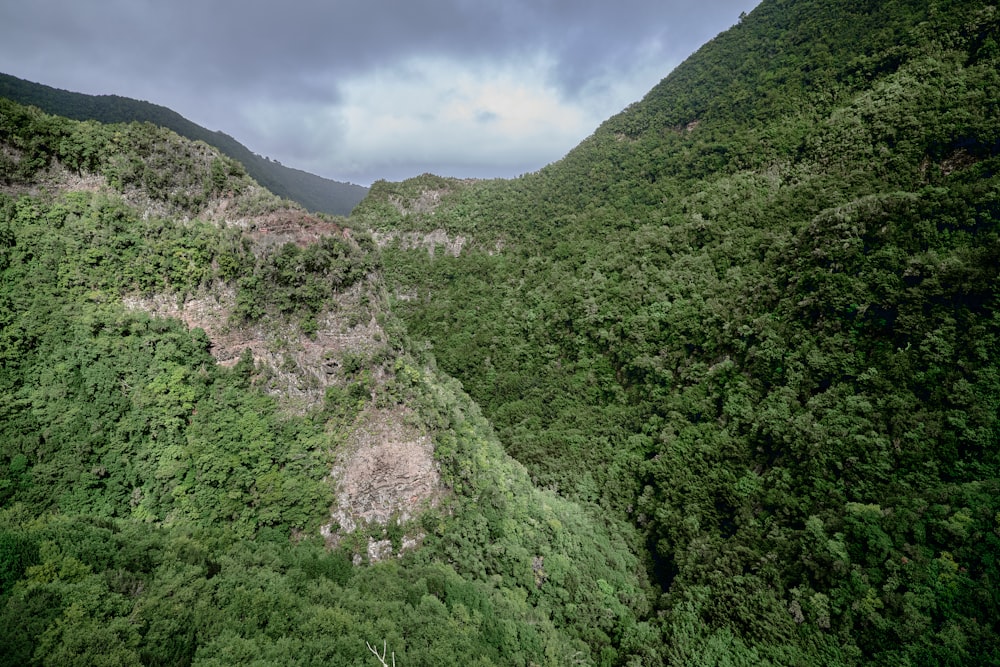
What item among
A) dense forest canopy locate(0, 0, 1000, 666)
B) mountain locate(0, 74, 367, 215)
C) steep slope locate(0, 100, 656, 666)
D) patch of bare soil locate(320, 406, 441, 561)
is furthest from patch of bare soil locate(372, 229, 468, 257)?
patch of bare soil locate(320, 406, 441, 561)

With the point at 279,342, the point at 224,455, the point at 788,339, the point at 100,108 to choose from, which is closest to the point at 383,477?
the point at 224,455

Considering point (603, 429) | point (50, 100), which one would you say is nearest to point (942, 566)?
point (603, 429)

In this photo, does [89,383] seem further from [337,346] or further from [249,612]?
[249,612]

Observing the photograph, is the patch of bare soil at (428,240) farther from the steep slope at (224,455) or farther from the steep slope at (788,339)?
the steep slope at (224,455)

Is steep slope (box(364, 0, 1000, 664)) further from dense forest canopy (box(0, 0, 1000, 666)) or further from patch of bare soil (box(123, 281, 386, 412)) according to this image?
patch of bare soil (box(123, 281, 386, 412))

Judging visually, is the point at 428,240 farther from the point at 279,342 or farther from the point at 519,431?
the point at 279,342

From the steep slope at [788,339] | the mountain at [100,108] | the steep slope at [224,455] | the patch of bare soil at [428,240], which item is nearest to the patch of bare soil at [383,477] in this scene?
the steep slope at [224,455]
